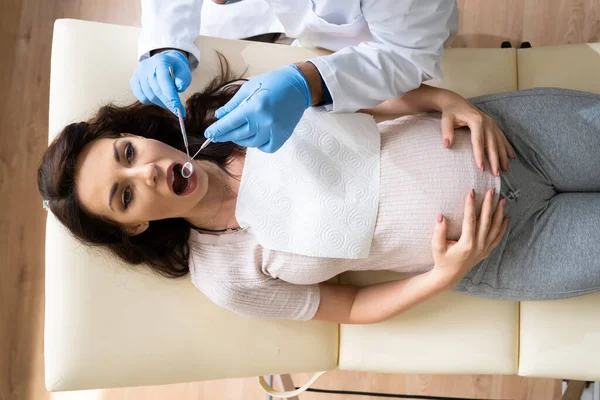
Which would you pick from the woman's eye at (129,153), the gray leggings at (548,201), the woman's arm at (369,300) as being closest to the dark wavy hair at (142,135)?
the woman's eye at (129,153)

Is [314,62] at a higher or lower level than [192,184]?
higher

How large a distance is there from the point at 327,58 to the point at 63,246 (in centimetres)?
86

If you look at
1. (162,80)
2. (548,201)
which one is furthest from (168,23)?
(548,201)

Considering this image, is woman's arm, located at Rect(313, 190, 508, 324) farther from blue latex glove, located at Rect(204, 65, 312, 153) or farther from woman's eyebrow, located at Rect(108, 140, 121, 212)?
woman's eyebrow, located at Rect(108, 140, 121, 212)

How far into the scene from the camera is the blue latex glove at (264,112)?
1.08 metres

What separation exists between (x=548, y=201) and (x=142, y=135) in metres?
1.09

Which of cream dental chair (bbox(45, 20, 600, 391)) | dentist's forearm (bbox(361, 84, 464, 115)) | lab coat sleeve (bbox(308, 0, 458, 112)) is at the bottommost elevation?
cream dental chair (bbox(45, 20, 600, 391))

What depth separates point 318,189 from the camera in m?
1.28

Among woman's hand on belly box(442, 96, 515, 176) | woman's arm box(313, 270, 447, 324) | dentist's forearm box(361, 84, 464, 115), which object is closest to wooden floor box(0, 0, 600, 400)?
woman's arm box(313, 270, 447, 324)

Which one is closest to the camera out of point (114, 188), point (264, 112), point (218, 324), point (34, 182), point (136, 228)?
point (264, 112)

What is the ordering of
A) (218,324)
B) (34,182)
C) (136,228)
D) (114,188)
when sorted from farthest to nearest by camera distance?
(34,182), (218,324), (136,228), (114,188)

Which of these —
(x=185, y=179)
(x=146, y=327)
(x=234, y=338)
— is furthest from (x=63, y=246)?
(x=234, y=338)

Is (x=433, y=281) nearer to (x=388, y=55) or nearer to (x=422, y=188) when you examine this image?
(x=422, y=188)

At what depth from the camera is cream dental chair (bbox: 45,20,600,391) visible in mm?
1392
